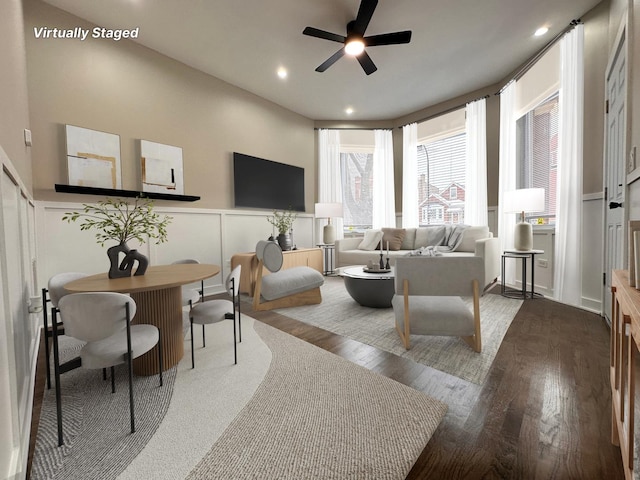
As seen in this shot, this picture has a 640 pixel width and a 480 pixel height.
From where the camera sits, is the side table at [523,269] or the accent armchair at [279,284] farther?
the side table at [523,269]

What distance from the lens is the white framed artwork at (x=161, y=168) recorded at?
10.4 feet

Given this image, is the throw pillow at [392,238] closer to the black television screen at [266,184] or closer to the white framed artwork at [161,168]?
the black television screen at [266,184]

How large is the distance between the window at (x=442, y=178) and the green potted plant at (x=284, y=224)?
102 inches

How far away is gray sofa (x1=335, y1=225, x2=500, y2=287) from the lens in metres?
4.00

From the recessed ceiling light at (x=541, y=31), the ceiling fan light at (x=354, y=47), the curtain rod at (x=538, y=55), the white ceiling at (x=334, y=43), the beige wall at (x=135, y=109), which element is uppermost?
the white ceiling at (x=334, y=43)

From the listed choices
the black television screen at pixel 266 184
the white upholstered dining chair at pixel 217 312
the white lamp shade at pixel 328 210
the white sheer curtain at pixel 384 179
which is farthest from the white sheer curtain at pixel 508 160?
the white upholstered dining chair at pixel 217 312

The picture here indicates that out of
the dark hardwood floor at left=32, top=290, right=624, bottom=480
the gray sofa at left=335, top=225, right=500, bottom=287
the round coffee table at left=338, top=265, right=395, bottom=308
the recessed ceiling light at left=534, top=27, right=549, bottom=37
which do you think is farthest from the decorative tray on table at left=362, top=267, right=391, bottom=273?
the recessed ceiling light at left=534, top=27, right=549, bottom=37

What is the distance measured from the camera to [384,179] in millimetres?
5578

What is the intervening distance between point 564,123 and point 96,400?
4.64 metres

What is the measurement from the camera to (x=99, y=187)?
112 inches

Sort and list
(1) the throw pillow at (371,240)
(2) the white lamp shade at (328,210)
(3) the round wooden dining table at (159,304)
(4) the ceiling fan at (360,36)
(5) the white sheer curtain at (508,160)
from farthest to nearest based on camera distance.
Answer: (2) the white lamp shade at (328,210) < (1) the throw pillow at (371,240) < (5) the white sheer curtain at (508,160) < (4) the ceiling fan at (360,36) < (3) the round wooden dining table at (159,304)

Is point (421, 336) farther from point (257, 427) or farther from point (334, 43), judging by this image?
point (334, 43)

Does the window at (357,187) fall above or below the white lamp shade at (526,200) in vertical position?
above

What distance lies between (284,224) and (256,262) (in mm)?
1509
